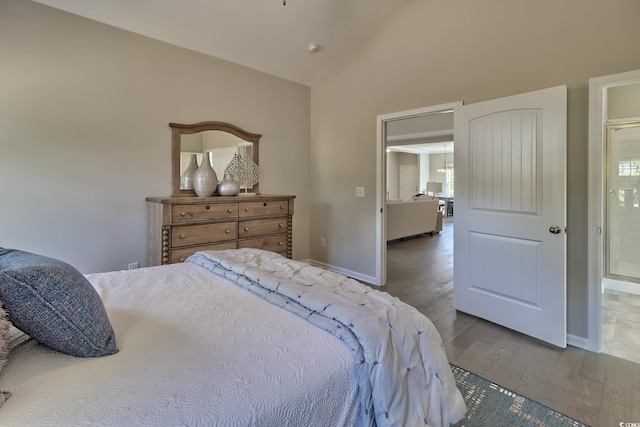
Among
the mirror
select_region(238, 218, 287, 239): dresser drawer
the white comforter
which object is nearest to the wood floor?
the white comforter

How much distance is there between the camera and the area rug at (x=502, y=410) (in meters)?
1.61

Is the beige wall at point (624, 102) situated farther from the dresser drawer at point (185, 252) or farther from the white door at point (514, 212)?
the dresser drawer at point (185, 252)

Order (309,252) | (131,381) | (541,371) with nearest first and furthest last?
1. (131,381)
2. (541,371)
3. (309,252)

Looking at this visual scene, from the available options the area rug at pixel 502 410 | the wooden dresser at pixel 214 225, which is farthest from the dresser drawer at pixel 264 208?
the area rug at pixel 502 410

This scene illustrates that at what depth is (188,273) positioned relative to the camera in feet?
5.76

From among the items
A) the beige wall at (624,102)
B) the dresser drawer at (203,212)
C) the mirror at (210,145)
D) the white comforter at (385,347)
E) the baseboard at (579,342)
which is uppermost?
the beige wall at (624,102)

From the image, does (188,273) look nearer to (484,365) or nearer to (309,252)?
(484,365)

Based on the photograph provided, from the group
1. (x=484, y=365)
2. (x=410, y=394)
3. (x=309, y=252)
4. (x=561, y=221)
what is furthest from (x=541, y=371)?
(x=309, y=252)

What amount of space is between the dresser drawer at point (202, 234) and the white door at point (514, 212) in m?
2.20

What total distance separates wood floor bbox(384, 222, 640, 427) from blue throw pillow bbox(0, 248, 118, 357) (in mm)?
2113

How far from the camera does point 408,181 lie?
12.2 m

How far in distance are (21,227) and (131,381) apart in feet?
8.42

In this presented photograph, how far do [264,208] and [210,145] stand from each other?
92 cm

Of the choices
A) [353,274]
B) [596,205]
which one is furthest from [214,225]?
[596,205]
